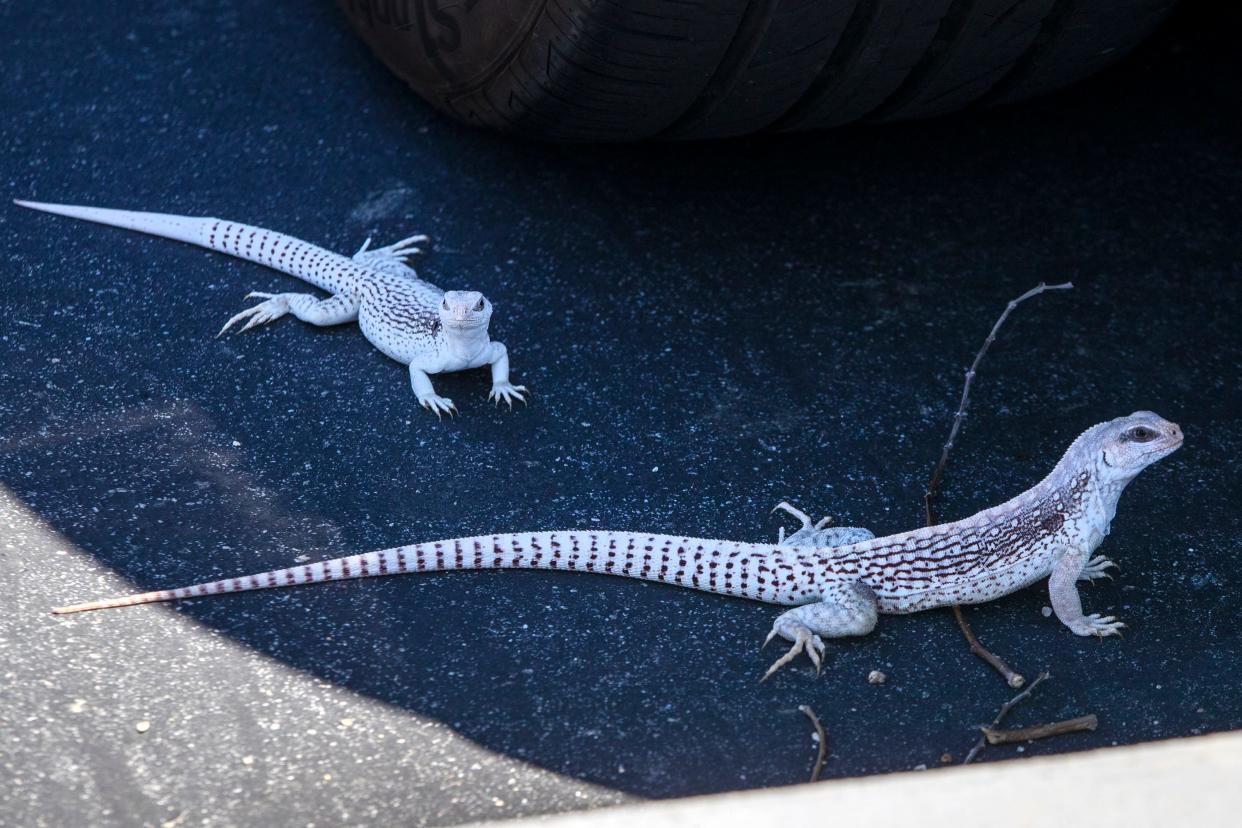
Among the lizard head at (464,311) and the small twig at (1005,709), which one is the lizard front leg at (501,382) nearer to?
the lizard head at (464,311)

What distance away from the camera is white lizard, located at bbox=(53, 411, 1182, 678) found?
12.5 ft

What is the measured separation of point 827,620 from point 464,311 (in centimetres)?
151

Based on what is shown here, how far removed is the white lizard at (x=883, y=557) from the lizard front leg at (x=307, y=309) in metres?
1.26

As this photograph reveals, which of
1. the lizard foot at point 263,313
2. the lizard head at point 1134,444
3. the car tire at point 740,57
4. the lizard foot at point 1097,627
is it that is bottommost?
the lizard foot at point 263,313

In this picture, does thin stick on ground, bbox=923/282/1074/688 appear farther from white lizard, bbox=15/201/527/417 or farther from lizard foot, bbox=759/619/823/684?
white lizard, bbox=15/201/527/417

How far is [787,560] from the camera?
384cm

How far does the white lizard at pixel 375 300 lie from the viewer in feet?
14.8

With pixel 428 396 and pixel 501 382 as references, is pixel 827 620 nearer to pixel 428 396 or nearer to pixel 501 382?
pixel 501 382

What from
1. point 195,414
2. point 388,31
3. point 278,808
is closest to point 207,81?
point 388,31

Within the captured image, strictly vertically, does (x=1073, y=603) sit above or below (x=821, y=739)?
above

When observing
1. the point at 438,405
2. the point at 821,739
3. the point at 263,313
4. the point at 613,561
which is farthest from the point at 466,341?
the point at 821,739

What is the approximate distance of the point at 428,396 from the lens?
4527 mm

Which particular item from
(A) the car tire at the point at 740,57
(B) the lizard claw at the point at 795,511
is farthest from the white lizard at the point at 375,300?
(B) the lizard claw at the point at 795,511

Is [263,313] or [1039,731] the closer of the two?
[1039,731]
